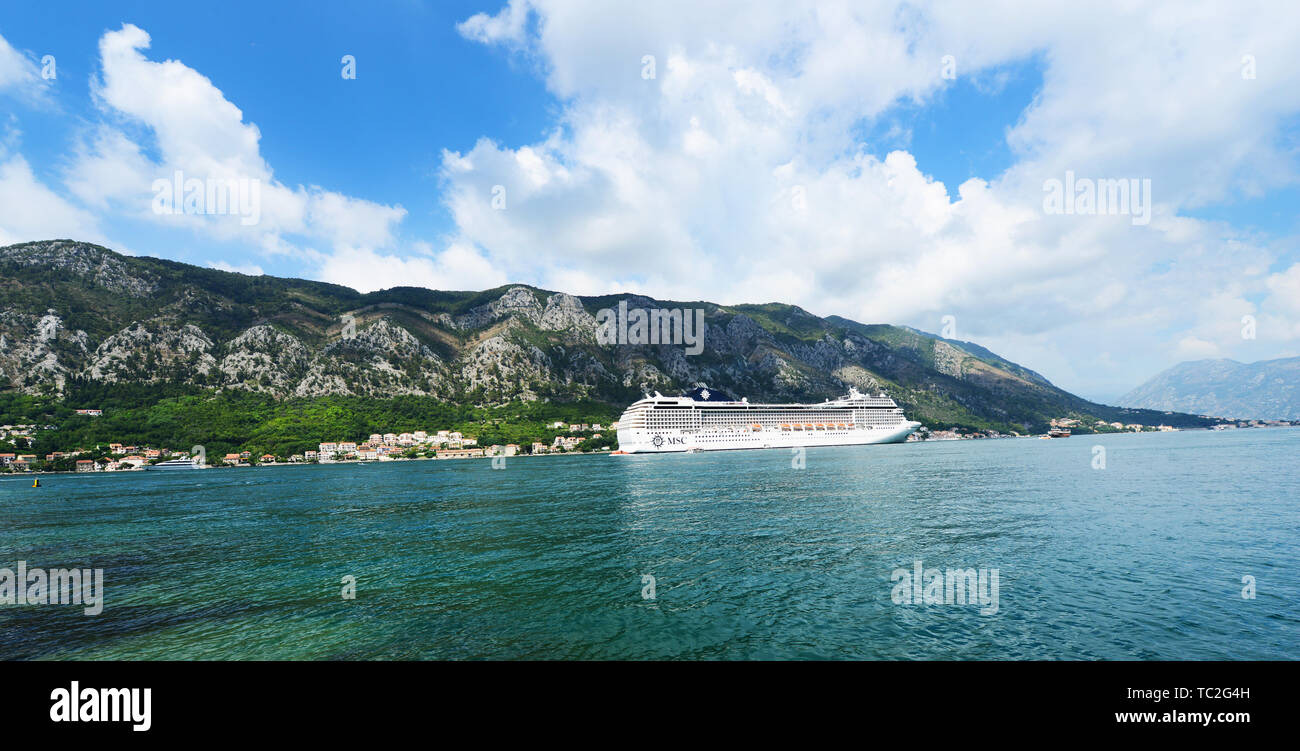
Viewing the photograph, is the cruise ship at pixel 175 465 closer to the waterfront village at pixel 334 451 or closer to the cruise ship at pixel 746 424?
the waterfront village at pixel 334 451

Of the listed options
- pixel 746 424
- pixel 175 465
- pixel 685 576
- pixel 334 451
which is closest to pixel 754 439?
pixel 746 424

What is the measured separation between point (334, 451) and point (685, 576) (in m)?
140

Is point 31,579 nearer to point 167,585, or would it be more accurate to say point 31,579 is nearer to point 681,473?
point 167,585

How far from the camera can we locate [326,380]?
182m

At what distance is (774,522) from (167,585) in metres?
30.4

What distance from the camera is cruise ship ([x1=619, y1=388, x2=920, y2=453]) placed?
5512 inches

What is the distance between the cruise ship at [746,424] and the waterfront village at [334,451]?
87.4 feet

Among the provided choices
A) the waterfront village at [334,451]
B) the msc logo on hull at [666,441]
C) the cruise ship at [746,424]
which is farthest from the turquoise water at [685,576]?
the cruise ship at [746,424]

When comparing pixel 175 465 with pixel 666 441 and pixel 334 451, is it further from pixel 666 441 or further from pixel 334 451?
pixel 666 441

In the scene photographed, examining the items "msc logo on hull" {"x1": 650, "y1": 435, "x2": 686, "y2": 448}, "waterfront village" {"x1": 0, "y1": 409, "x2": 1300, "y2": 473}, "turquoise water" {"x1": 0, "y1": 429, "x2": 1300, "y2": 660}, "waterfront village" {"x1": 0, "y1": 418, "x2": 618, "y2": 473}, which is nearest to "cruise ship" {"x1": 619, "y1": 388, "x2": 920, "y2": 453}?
"msc logo on hull" {"x1": 650, "y1": 435, "x2": 686, "y2": 448}

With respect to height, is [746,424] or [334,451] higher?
[746,424]

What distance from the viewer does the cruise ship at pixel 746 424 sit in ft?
459

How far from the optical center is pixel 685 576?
20.3 m

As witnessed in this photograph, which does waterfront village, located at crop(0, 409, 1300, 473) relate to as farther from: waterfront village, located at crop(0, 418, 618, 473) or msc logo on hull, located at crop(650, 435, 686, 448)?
msc logo on hull, located at crop(650, 435, 686, 448)
